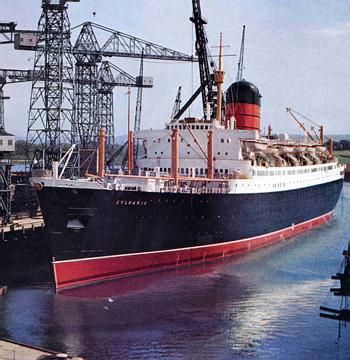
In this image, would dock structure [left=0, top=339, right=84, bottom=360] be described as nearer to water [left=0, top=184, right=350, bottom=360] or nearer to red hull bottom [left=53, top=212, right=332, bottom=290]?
water [left=0, top=184, right=350, bottom=360]

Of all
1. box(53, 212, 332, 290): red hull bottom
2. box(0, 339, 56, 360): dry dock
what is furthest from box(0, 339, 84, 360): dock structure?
box(53, 212, 332, 290): red hull bottom

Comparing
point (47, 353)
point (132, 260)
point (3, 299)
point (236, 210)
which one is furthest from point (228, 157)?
point (47, 353)

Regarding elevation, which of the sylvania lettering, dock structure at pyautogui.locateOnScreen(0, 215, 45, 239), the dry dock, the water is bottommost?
the water

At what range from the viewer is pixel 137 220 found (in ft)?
102

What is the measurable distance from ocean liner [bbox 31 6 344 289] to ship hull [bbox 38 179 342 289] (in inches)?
1.8

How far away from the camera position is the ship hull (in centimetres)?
2939

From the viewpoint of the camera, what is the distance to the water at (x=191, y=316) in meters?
22.3

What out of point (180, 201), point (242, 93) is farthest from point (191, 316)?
point (242, 93)

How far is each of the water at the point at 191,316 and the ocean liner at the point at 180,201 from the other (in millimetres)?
1241

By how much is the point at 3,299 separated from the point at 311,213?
101ft

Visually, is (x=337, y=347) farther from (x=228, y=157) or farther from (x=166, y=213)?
(x=228, y=157)

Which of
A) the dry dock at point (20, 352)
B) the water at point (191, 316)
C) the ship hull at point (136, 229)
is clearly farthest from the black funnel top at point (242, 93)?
the dry dock at point (20, 352)

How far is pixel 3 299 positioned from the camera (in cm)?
2759

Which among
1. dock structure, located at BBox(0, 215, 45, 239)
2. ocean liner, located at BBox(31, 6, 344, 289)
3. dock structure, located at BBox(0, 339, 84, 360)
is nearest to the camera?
dock structure, located at BBox(0, 339, 84, 360)
